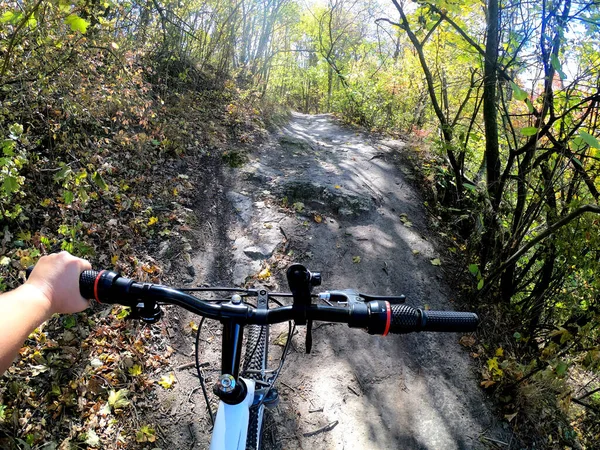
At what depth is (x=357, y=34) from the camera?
19812mm

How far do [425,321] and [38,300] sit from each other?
1.46m

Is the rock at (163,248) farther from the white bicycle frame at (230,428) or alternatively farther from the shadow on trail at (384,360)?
the white bicycle frame at (230,428)

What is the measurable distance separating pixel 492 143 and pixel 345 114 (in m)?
7.92

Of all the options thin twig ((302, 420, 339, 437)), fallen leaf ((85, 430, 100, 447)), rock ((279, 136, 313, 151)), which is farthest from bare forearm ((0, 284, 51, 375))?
rock ((279, 136, 313, 151))

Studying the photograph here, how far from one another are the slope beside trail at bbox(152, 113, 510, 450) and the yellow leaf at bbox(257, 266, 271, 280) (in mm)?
63

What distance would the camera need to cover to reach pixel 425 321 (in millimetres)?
1435

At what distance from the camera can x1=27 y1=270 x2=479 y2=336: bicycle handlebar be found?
139 cm

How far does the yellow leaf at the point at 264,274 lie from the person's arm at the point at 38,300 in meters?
2.95

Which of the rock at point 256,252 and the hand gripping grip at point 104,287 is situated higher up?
the hand gripping grip at point 104,287

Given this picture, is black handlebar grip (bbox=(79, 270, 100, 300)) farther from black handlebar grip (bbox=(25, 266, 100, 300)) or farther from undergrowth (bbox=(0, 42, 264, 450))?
undergrowth (bbox=(0, 42, 264, 450))

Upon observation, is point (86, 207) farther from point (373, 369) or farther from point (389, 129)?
point (389, 129)

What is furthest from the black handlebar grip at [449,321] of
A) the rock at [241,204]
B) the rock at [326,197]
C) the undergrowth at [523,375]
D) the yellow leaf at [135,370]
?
the rock at [326,197]

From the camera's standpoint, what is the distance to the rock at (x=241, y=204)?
17.7 ft

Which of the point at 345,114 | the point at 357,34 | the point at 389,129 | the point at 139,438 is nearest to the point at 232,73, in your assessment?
the point at 345,114
